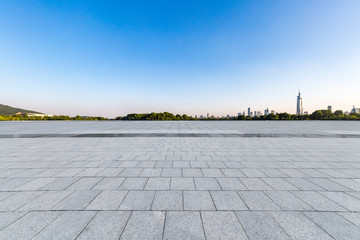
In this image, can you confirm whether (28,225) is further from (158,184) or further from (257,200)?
(257,200)

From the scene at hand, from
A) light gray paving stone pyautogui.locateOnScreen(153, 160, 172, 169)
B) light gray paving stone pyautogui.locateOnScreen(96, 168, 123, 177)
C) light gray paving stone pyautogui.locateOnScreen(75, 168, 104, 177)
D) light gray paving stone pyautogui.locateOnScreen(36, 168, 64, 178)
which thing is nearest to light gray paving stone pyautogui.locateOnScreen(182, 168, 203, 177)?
light gray paving stone pyautogui.locateOnScreen(153, 160, 172, 169)

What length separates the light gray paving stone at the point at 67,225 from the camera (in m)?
2.16

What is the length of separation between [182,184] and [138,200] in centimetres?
114

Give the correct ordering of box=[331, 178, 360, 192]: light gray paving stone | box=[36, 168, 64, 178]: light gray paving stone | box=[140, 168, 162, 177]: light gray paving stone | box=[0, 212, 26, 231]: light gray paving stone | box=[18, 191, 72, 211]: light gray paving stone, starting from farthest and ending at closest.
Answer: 1. box=[140, 168, 162, 177]: light gray paving stone
2. box=[36, 168, 64, 178]: light gray paving stone
3. box=[331, 178, 360, 192]: light gray paving stone
4. box=[18, 191, 72, 211]: light gray paving stone
5. box=[0, 212, 26, 231]: light gray paving stone

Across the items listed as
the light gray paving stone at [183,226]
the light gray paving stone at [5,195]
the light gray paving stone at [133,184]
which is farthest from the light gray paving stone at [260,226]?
the light gray paving stone at [5,195]

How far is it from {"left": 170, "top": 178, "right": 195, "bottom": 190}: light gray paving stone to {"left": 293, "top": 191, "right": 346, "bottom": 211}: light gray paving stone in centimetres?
232

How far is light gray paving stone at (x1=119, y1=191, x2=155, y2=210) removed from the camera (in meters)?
2.82

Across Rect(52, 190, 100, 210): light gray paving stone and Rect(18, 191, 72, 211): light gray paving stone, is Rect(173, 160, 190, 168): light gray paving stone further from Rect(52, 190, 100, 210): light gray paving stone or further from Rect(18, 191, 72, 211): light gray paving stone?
Rect(18, 191, 72, 211): light gray paving stone

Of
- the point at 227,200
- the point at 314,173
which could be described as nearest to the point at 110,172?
the point at 227,200

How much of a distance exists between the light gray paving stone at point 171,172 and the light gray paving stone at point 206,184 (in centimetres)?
61

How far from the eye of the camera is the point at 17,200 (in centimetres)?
305

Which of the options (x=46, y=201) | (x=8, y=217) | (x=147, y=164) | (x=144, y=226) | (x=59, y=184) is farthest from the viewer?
(x=147, y=164)

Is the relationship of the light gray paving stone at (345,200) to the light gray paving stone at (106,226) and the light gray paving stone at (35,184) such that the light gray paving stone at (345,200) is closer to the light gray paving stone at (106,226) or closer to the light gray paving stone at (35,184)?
the light gray paving stone at (106,226)

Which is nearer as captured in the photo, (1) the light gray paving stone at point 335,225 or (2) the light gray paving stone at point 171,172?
(1) the light gray paving stone at point 335,225
